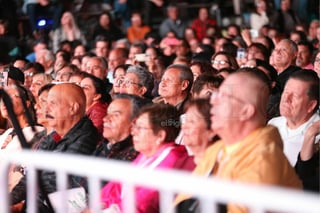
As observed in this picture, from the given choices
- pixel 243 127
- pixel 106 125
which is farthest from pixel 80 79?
pixel 243 127

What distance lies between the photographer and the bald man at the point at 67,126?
5504 millimetres

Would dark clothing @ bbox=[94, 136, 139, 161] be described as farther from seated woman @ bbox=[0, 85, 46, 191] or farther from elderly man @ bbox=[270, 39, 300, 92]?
elderly man @ bbox=[270, 39, 300, 92]

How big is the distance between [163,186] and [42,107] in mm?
3348

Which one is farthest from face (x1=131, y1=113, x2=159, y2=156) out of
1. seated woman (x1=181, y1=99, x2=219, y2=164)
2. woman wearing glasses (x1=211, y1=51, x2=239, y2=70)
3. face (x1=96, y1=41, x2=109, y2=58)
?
face (x1=96, y1=41, x2=109, y2=58)

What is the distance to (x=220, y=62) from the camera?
8852 mm

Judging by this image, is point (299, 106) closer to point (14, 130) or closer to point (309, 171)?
point (309, 171)

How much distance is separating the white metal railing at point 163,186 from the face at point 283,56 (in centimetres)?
488

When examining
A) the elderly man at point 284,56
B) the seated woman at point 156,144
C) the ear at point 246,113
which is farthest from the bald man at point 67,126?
the elderly man at point 284,56

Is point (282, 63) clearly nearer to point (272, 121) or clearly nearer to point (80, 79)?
point (80, 79)

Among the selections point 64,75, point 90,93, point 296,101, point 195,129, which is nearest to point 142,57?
point 64,75

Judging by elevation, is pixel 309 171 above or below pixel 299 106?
below

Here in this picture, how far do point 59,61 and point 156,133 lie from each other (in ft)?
21.9

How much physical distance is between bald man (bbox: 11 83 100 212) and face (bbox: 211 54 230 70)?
312cm

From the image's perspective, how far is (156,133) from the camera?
4.70m
